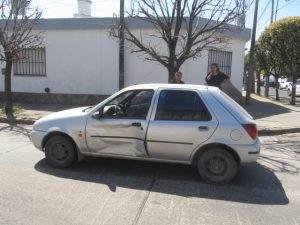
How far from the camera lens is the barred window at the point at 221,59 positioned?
48.1 feet

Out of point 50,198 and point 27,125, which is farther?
point 27,125

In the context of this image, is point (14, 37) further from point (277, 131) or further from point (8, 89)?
point (277, 131)

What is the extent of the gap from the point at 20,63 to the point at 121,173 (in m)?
11.1

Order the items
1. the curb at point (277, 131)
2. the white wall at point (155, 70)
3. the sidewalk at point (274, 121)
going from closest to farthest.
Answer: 1. the curb at point (277, 131)
2. the sidewalk at point (274, 121)
3. the white wall at point (155, 70)

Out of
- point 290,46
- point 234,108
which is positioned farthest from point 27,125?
point 290,46

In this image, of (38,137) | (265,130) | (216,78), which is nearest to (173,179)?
(38,137)

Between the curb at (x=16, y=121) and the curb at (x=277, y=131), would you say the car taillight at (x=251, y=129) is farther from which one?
the curb at (x=16, y=121)

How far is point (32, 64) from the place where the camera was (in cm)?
1507

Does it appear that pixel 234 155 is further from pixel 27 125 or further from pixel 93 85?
pixel 93 85

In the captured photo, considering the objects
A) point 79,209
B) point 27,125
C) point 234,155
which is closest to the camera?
point 79,209

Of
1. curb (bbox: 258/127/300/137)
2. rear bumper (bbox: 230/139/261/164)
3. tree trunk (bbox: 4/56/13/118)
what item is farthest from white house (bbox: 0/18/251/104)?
rear bumper (bbox: 230/139/261/164)

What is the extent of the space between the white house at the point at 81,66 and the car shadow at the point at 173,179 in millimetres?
7919

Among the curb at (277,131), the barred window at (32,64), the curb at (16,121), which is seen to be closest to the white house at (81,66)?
the barred window at (32,64)

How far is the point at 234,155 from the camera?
5.40 meters
